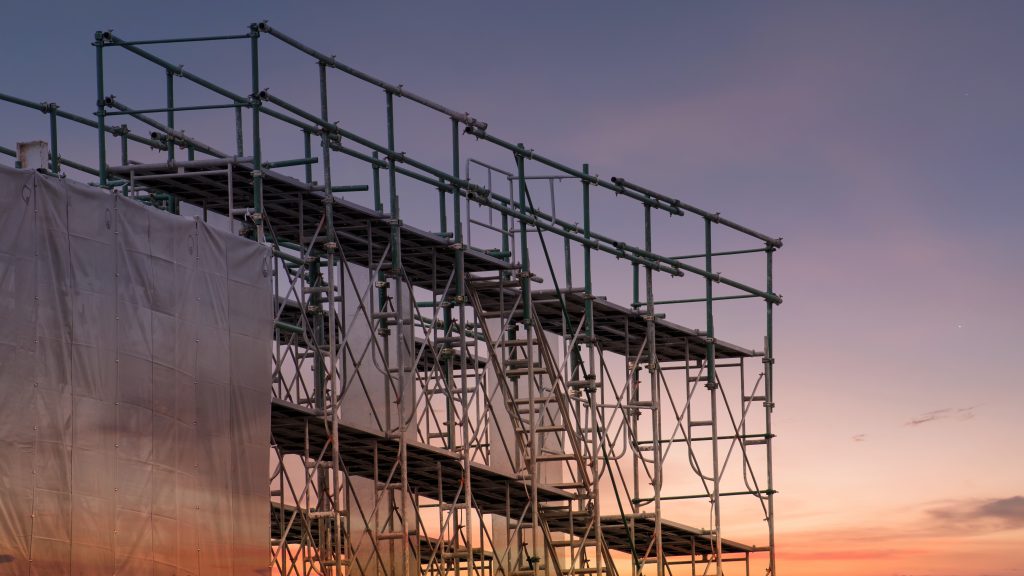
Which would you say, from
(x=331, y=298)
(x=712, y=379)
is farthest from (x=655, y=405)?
(x=331, y=298)

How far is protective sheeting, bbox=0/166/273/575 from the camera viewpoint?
2872 cm

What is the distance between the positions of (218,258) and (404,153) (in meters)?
6.60

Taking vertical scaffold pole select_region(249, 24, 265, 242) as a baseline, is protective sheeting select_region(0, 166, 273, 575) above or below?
below

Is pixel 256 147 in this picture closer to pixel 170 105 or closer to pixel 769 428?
pixel 170 105

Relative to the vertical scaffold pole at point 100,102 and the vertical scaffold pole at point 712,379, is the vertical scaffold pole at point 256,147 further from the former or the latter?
the vertical scaffold pole at point 712,379

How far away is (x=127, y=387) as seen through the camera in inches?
→ 1211

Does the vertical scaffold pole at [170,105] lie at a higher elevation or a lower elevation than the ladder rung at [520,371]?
higher

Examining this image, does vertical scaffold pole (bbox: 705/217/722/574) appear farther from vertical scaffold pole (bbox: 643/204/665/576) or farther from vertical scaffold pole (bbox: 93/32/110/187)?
vertical scaffold pole (bbox: 93/32/110/187)

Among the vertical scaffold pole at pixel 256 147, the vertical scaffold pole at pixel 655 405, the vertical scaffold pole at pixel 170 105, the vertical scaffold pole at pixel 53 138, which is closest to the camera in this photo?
the vertical scaffold pole at pixel 256 147

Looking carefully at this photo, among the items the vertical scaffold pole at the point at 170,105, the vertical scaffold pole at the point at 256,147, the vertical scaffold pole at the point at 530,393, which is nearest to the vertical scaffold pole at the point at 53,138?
the vertical scaffold pole at the point at 170,105

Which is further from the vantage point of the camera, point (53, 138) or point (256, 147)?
point (53, 138)

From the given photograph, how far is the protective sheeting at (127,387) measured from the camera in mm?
28719

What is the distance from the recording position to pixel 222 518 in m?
33.1

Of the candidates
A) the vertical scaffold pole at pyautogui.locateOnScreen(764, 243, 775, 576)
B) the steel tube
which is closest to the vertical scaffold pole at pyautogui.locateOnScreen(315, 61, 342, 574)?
the steel tube
